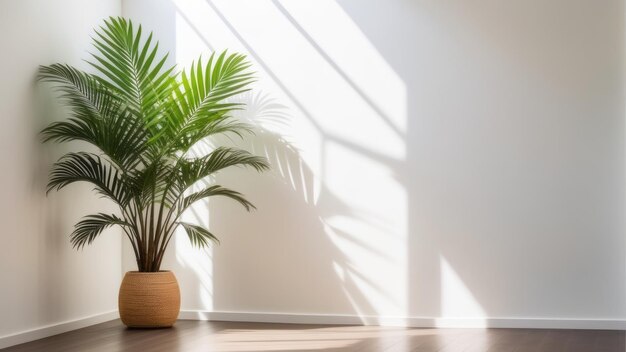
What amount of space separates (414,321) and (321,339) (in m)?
0.82

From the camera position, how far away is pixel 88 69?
213 inches

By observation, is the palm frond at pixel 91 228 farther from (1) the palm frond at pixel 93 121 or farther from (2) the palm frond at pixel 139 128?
(1) the palm frond at pixel 93 121

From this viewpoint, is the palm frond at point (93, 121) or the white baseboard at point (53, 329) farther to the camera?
the palm frond at point (93, 121)

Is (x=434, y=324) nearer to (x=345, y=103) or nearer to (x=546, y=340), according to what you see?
(x=546, y=340)

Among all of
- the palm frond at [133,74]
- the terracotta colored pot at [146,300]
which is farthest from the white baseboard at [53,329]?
the palm frond at [133,74]

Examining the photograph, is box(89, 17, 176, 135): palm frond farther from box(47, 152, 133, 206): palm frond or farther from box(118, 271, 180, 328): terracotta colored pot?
box(118, 271, 180, 328): terracotta colored pot

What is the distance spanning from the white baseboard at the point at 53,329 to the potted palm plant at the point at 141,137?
34cm

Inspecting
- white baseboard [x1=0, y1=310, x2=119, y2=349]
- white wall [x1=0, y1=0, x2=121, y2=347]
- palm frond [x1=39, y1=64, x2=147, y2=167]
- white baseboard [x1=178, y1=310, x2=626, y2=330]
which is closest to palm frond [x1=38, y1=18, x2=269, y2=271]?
palm frond [x1=39, y1=64, x2=147, y2=167]

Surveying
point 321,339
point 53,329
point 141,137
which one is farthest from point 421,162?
point 53,329

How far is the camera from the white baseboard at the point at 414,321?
15.8 ft

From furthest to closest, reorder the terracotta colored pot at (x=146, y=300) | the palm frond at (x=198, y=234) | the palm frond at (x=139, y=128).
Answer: the palm frond at (x=198, y=234), the terracotta colored pot at (x=146, y=300), the palm frond at (x=139, y=128)

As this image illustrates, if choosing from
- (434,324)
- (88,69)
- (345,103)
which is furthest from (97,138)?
(434,324)

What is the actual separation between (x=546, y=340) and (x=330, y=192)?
1.71 m

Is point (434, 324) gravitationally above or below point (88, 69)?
below
